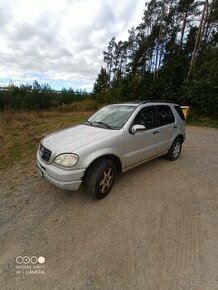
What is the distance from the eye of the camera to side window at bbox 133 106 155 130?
12.2ft

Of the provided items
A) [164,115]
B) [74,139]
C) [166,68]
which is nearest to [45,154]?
[74,139]

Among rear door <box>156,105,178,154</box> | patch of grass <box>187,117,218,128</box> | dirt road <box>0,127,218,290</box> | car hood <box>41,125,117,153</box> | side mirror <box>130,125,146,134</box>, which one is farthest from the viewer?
patch of grass <box>187,117,218,128</box>

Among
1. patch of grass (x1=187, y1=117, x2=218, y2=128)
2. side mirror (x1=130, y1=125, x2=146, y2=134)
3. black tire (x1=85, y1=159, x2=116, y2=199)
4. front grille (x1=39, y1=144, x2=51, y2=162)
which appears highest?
side mirror (x1=130, y1=125, x2=146, y2=134)

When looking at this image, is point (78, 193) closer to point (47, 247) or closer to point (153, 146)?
point (47, 247)

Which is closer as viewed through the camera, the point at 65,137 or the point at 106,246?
the point at 106,246

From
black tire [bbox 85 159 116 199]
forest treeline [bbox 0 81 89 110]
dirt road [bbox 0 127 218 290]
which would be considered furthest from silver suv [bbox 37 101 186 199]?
forest treeline [bbox 0 81 89 110]

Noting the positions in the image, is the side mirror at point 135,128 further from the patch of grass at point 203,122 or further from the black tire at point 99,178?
the patch of grass at point 203,122

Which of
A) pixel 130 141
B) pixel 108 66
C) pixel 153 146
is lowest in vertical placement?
pixel 153 146

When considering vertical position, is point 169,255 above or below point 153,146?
below

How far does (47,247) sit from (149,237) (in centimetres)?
132

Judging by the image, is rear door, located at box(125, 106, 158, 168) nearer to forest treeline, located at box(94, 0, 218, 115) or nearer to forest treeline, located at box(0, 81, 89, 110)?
forest treeline, located at box(94, 0, 218, 115)

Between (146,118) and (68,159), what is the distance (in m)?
2.00

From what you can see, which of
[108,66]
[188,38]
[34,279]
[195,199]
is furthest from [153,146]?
[108,66]

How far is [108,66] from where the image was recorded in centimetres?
3994
